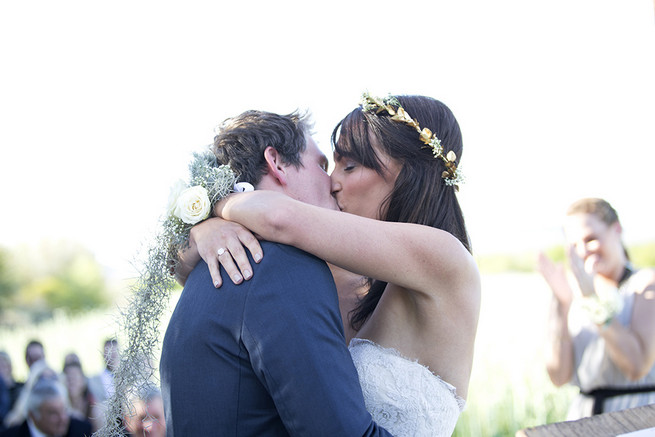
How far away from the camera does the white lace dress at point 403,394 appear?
2.23 meters

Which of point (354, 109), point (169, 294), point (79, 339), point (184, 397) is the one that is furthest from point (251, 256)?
point (79, 339)

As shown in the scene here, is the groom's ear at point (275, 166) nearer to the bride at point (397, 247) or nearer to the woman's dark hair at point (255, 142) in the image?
the woman's dark hair at point (255, 142)

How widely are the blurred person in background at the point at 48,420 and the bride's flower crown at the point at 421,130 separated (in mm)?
4286

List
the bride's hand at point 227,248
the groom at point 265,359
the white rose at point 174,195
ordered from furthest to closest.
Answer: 1. the white rose at point 174,195
2. the bride's hand at point 227,248
3. the groom at point 265,359

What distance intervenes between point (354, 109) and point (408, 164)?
0.41 meters

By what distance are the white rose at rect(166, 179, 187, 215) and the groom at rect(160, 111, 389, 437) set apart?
0.40 metres

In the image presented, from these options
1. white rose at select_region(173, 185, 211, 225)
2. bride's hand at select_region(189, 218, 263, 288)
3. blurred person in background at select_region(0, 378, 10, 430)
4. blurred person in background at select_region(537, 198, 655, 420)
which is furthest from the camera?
blurred person in background at select_region(0, 378, 10, 430)

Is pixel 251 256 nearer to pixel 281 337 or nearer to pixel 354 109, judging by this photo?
pixel 281 337

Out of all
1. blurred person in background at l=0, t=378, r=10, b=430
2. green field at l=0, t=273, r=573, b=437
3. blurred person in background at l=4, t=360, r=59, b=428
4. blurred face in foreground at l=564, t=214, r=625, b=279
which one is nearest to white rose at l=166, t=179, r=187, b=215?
green field at l=0, t=273, r=573, b=437

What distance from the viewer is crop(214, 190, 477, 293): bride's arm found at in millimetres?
1898

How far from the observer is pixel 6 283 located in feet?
57.2

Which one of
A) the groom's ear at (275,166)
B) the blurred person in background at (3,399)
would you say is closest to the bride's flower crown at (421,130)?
the groom's ear at (275,166)

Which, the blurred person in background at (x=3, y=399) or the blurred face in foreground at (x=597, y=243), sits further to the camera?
the blurred person in background at (x=3, y=399)

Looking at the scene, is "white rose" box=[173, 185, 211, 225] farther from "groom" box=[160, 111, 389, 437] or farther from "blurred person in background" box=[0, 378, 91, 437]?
"blurred person in background" box=[0, 378, 91, 437]
